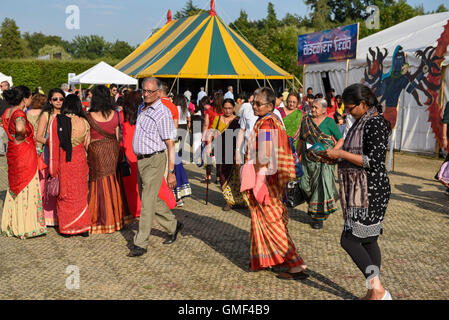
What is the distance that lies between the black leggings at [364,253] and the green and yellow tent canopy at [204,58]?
16525mm

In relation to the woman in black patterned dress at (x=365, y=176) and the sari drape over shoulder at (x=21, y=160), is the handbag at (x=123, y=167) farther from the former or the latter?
the woman in black patterned dress at (x=365, y=176)

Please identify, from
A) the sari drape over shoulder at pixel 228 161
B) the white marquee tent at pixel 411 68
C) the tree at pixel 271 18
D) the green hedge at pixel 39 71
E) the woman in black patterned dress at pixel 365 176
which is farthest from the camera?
the tree at pixel 271 18

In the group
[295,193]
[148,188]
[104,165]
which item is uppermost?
[104,165]


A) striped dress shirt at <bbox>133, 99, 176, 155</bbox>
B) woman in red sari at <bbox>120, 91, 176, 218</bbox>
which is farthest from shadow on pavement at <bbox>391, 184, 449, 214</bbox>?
striped dress shirt at <bbox>133, 99, 176, 155</bbox>

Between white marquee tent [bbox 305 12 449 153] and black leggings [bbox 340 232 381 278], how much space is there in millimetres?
9824

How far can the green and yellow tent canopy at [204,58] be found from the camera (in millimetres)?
20422

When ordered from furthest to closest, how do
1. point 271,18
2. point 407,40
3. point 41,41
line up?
point 41,41 < point 271,18 < point 407,40

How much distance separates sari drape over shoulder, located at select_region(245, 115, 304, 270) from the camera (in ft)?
15.1

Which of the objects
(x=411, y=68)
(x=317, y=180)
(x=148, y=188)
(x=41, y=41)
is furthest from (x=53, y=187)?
(x=41, y=41)

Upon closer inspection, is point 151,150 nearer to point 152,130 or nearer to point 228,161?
point 152,130

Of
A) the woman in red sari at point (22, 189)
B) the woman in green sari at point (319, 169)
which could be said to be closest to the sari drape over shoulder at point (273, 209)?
the woman in green sari at point (319, 169)

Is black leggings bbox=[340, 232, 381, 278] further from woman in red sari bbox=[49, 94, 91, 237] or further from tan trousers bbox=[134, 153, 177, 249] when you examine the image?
woman in red sari bbox=[49, 94, 91, 237]

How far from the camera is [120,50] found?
91.3m

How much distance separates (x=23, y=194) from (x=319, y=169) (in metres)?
3.84
